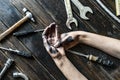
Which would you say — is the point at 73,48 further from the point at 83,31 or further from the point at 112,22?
the point at 112,22

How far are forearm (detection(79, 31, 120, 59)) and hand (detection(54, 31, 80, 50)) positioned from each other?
25 millimetres

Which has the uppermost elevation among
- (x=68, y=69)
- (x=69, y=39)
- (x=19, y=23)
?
(x=19, y=23)

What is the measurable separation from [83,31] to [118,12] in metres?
0.25

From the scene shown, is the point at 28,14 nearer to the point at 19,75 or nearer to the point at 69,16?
the point at 69,16

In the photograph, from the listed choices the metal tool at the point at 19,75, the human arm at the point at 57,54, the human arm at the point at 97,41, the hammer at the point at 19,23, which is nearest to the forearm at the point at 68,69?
the human arm at the point at 57,54

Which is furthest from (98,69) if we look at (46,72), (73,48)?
(46,72)

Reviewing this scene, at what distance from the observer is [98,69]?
74.7 inches

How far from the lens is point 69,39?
72.6 inches

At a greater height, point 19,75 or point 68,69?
point 19,75

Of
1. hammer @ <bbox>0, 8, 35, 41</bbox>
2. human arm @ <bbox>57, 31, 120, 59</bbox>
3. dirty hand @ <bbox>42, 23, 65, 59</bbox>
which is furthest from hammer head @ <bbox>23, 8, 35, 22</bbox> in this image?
human arm @ <bbox>57, 31, 120, 59</bbox>

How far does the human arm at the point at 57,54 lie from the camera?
70.7 inches

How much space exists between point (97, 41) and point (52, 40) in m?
0.27

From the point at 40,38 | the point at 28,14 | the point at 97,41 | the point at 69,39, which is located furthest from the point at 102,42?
the point at 28,14

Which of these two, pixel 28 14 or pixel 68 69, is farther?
pixel 28 14
